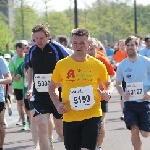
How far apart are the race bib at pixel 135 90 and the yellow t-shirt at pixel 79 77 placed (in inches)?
66.6


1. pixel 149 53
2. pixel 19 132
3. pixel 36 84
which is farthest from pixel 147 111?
pixel 149 53

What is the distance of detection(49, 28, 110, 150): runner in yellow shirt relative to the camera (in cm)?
656

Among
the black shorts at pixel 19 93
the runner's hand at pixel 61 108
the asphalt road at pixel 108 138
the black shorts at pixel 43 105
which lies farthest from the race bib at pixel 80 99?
the black shorts at pixel 19 93

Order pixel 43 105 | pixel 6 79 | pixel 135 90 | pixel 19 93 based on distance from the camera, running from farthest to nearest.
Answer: pixel 19 93 < pixel 6 79 < pixel 43 105 < pixel 135 90

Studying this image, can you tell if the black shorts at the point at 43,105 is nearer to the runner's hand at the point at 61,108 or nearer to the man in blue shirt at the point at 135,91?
the man in blue shirt at the point at 135,91

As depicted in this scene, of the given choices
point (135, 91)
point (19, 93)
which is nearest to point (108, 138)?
point (19, 93)

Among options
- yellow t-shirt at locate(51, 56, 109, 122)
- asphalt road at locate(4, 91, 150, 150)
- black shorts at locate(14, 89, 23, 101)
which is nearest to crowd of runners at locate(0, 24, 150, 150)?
yellow t-shirt at locate(51, 56, 109, 122)

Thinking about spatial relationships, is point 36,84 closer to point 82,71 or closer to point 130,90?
point 130,90

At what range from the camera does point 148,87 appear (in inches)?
329

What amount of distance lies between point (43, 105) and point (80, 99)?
6.33ft

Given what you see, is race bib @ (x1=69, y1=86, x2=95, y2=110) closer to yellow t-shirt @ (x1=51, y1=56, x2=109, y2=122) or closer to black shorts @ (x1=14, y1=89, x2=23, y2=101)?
yellow t-shirt @ (x1=51, y1=56, x2=109, y2=122)

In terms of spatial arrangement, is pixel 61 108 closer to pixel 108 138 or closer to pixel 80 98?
pixel 80 98

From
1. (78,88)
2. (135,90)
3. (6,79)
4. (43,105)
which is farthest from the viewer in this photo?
(6,79)

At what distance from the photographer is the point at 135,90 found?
8.30m
